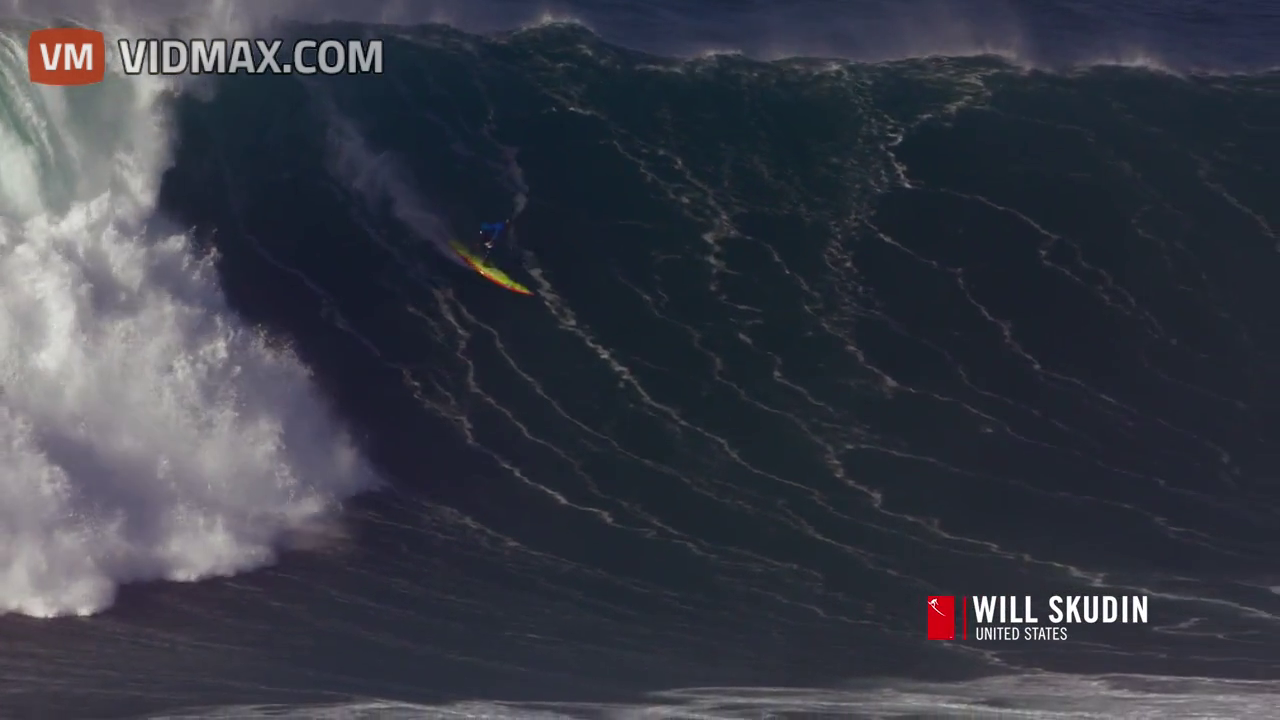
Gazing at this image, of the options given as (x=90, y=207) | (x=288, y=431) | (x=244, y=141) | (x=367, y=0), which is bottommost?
(x=288, y=431)

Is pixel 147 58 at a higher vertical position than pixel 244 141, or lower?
higher

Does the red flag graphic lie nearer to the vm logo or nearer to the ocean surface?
the ocean surface

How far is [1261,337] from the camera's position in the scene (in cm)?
→ 1759

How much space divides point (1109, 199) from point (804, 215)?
457cm

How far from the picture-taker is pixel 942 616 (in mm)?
17344

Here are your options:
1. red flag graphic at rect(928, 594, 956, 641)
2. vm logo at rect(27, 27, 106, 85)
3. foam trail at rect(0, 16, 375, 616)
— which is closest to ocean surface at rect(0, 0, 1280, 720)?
foam trail at rect(0, 16, 375, 616)

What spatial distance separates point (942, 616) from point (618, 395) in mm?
5683

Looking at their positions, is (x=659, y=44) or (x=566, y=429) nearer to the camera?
(x=566, y=429)

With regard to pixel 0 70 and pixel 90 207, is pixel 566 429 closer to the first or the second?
pixel 90 207

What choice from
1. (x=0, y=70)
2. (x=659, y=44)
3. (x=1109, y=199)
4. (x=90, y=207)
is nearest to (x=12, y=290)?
(x=90, y=207)

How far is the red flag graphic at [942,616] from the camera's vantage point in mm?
17344

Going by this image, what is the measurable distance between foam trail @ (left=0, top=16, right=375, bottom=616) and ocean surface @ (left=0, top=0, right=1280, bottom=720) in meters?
0.05

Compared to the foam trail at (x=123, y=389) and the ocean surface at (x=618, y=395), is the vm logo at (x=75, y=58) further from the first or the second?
the ocean surface at (x=618, y=395)

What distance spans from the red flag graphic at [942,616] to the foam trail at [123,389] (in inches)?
336
